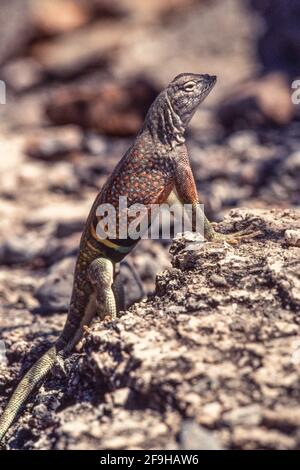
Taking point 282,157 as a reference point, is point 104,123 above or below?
above

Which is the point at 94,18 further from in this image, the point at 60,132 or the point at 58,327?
the point at 58,327

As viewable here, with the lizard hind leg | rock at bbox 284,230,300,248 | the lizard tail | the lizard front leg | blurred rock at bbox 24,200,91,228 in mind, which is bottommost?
the lizard tail

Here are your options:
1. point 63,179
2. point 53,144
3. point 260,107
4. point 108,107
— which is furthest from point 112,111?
point 260,107

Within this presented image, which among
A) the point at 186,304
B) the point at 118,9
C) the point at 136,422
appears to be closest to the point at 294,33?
the point at 118,9

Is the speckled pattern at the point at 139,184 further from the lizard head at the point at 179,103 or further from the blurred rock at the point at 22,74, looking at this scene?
the blurred rock at the point at 22,74

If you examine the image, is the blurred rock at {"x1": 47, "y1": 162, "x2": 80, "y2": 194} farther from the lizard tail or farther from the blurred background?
the lizard tail

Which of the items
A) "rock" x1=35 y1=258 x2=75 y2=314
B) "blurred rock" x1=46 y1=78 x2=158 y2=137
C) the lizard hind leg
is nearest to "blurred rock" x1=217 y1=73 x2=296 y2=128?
"blurred rock" x1=46 y1=78 x2=158 y2=137
